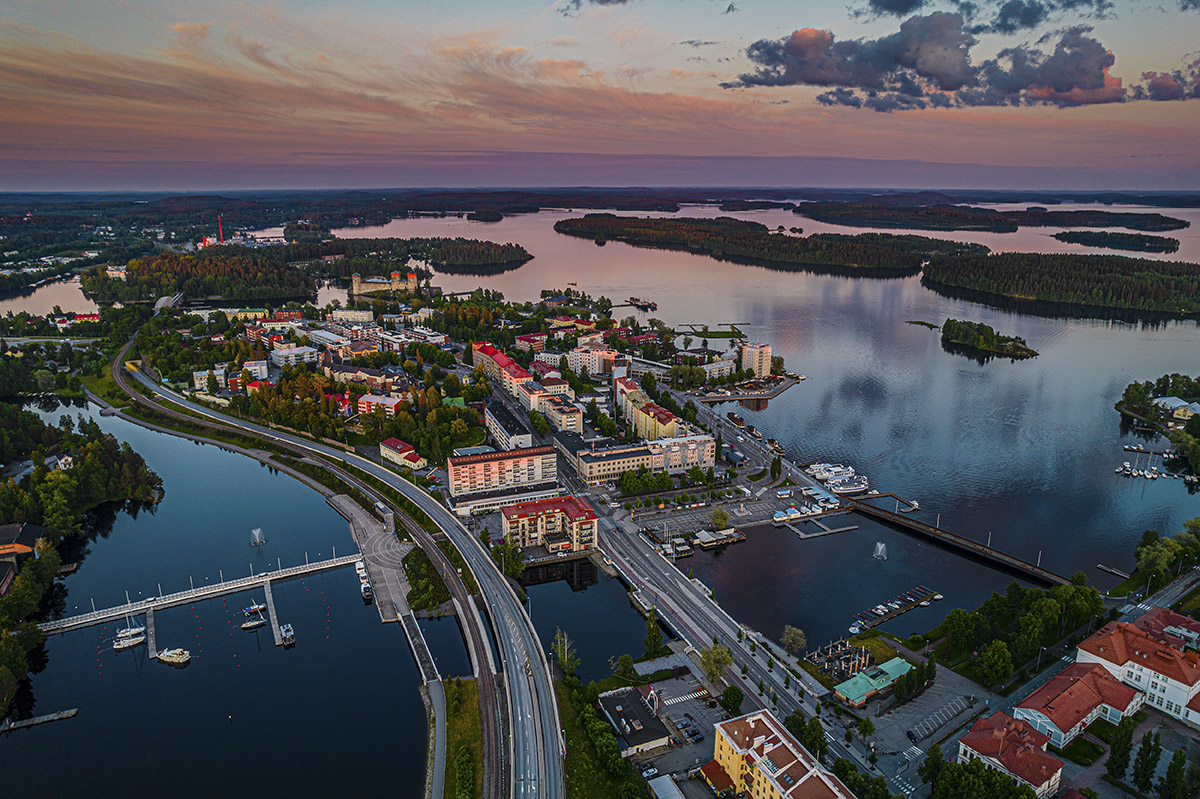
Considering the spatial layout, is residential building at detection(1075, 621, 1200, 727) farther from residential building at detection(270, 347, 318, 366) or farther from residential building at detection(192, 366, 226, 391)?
residential building at detection(270, 347, 318, 366)

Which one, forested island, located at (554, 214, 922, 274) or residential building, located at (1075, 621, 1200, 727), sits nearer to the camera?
residential building, located at (1075, 621, 1200, 727)

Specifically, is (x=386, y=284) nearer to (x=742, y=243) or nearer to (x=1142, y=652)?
(x=742, y=243)

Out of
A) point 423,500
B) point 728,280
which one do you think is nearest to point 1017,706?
point 423,500

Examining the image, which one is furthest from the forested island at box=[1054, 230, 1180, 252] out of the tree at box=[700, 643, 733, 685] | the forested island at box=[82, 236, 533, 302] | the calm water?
the tree at box=[700, 643, 733, 685]

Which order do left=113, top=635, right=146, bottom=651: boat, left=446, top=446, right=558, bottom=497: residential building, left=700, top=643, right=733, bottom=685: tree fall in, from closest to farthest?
1. left=700, top=643, right=733, bottom=685: tree
2. left=113, top=635, right=146, bottom=651: boat
3. left=446, top=446, right=558, bottom=497: residential building

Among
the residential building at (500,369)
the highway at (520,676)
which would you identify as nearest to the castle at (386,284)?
the residential building at (500,369)

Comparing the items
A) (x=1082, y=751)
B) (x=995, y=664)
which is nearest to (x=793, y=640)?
(x=995, y=664)
